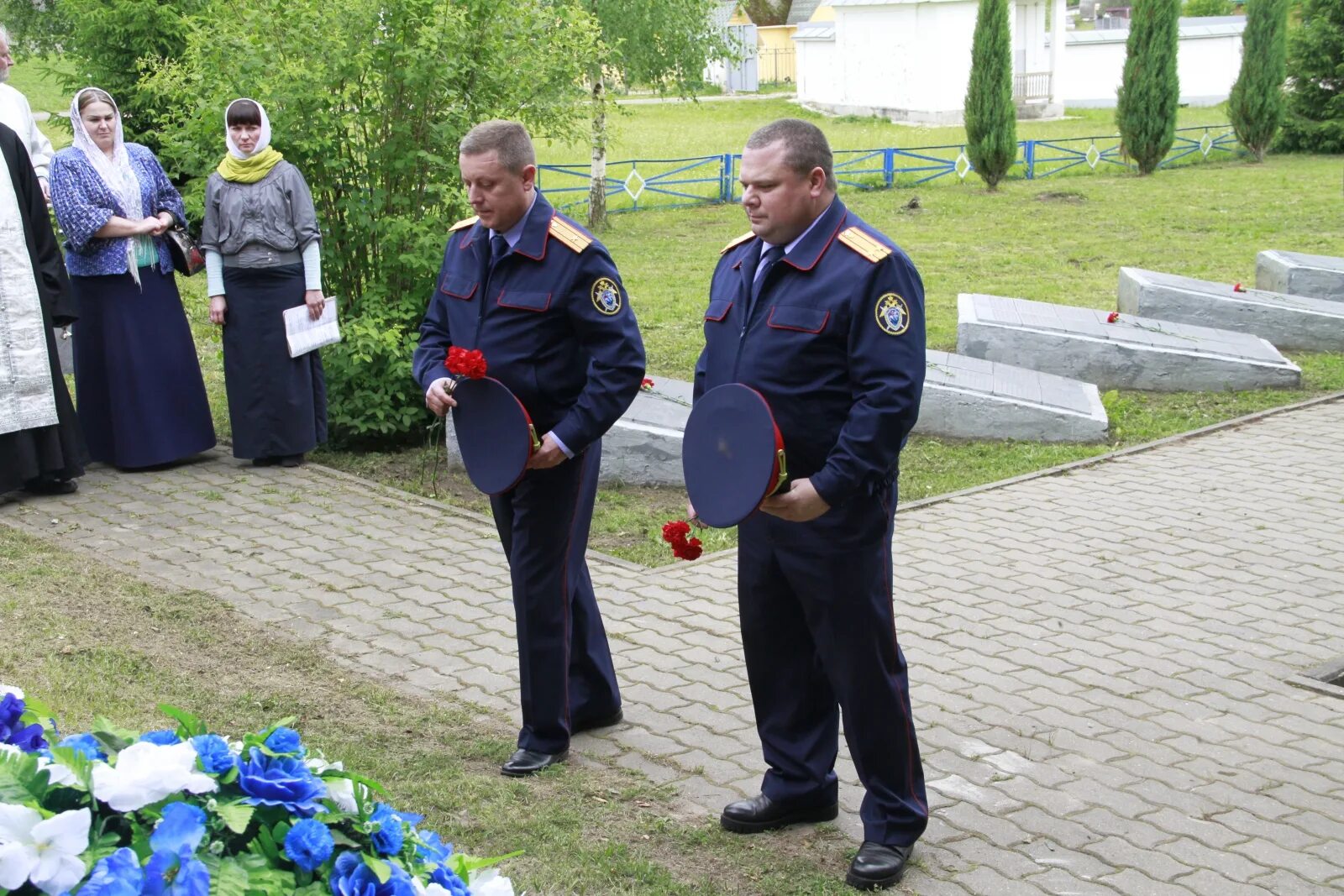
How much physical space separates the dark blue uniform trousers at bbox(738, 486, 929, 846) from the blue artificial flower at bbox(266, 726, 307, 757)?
5.90 ft

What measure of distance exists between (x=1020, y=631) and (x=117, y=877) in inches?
179

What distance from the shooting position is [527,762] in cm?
448

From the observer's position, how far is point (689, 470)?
3779mm

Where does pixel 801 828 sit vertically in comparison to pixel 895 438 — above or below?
below

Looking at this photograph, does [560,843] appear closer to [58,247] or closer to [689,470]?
[689,470]

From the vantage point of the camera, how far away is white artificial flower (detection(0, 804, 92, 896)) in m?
1.73

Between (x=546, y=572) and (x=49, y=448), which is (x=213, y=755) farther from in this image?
(x=49, y=448)

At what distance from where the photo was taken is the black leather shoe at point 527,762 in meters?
4.46

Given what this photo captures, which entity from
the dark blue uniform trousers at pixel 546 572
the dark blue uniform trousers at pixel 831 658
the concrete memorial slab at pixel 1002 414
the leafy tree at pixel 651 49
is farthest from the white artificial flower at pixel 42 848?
the leafy tree at pixel 651 49

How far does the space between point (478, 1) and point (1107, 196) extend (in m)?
16.4

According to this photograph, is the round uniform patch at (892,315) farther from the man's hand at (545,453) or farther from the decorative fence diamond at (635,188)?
the decorative fence diamond at (635,188)

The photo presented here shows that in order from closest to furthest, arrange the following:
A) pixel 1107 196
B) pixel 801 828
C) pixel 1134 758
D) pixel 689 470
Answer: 1. pixel 689 470
2. pixel 801 828
3. pixel 1134 758
4. pixel 1107 196

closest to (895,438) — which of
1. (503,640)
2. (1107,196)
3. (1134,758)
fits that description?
(1134,758)

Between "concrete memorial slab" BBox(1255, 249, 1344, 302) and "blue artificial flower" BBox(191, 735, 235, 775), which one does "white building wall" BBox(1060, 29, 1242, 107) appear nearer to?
"concrete memorial slab" BBox(1255, 249, 1344, 302)
